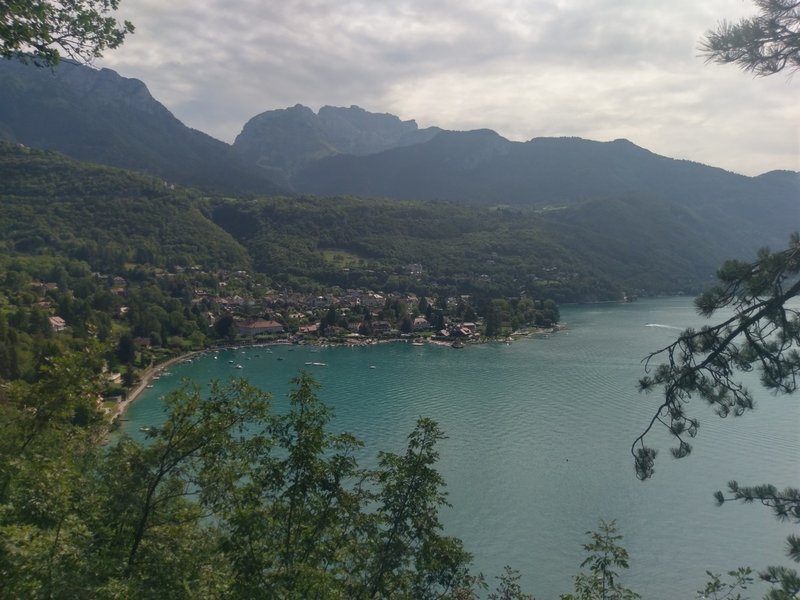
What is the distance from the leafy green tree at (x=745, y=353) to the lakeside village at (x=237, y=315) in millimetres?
33335

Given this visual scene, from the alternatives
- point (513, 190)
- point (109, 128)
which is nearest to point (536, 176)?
point (513, 190)

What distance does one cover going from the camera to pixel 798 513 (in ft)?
15.0

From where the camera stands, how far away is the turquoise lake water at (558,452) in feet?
50.8

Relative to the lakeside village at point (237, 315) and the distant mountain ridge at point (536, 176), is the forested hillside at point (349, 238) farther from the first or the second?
the lakeside village at point (237, 315)

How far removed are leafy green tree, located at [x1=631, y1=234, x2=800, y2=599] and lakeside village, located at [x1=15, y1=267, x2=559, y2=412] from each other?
109 feet

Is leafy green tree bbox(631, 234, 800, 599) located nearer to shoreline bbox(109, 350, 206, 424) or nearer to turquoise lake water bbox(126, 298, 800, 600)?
turquoise lake water bbox(126, 298, 800, 600)

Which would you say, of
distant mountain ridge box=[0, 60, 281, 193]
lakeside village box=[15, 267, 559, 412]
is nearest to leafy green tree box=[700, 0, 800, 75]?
lakeside village box=[15, 267, 559, 412]

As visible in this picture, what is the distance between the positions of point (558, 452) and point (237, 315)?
4288 cm

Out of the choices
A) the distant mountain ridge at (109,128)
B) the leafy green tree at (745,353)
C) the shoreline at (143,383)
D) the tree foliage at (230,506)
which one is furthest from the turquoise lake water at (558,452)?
the distant mountain ridge at (109,128)

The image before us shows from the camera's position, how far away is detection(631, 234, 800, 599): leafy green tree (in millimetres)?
4125

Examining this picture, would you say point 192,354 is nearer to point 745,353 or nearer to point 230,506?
point 230,506

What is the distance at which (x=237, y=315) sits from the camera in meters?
58.3

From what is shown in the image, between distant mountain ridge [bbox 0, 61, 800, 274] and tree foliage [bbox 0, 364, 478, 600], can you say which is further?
distant mountain ridge [bbox 0, 61, 800, 274]

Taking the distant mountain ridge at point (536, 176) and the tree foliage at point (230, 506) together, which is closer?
the tree foliage at point (230, 506)
